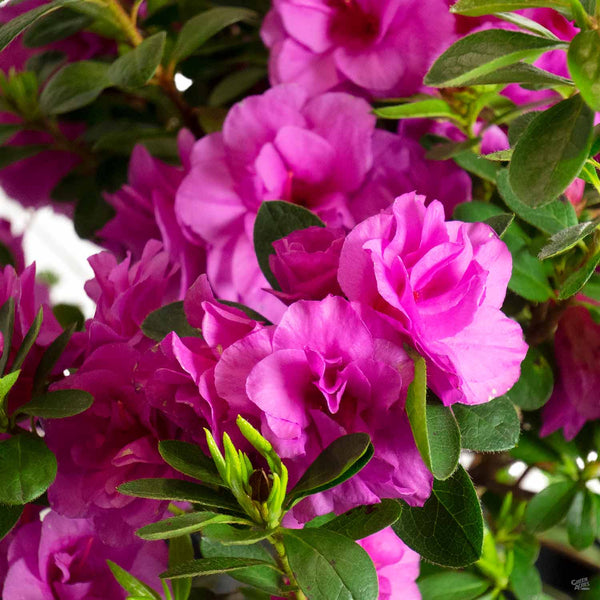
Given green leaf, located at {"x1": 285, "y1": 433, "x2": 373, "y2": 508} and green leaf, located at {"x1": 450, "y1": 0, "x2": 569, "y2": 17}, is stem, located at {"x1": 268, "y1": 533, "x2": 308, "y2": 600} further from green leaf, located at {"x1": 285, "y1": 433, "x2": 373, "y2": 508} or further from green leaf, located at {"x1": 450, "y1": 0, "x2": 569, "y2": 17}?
green leaf, located at {"x1": 450, "y1": 0, "x2": 569, "y2": 17}

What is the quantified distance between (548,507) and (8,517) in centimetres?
48

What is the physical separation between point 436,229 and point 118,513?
261 millimetres

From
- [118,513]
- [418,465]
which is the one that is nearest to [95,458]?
[118,513]

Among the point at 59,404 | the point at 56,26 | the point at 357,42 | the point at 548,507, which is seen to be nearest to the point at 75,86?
the point at 56,26

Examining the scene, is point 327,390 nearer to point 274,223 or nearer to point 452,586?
point 274,223

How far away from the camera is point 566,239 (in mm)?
456

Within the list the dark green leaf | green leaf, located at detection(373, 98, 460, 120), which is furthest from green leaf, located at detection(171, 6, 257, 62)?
the dark green leaf

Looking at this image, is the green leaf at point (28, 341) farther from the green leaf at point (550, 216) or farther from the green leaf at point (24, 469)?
the green leaf at point (550, 216)

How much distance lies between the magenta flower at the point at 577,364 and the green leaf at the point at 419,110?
0.60 ft

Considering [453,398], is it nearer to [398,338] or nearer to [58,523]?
[398,338]

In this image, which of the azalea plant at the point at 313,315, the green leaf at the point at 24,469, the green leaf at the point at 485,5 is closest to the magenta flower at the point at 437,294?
the azalea plant at the point at 313,315

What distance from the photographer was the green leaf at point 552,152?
1.39 ft

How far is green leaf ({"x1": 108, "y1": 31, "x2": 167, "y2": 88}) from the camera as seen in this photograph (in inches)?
26.2

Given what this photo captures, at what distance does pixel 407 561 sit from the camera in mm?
616
